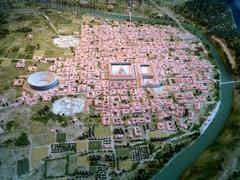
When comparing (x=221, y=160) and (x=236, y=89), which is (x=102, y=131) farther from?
(x=236, y=89)

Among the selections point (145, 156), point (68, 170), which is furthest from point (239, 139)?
point (68, 170)

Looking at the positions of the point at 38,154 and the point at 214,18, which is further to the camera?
the point at 214,18

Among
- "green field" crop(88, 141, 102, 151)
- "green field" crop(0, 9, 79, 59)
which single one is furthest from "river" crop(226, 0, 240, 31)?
"green field" crop(88, 141, 102, 151)

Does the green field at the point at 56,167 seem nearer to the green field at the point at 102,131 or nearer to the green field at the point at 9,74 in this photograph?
the green field at the point at 102,131

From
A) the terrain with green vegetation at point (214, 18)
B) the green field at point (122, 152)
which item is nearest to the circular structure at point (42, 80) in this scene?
the green field at point (122, 152)

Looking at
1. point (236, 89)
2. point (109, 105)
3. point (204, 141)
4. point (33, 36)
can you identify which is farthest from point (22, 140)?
point (236, 89)
